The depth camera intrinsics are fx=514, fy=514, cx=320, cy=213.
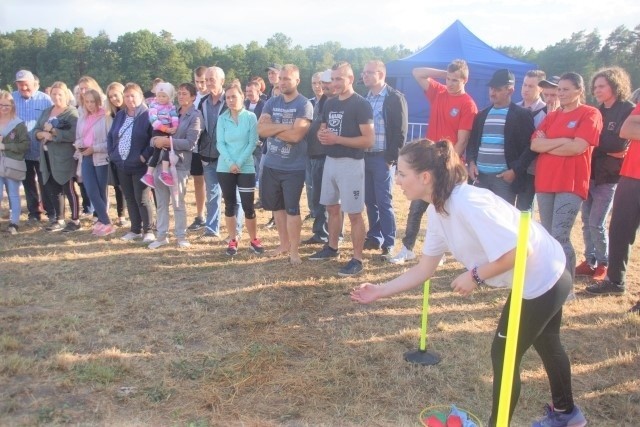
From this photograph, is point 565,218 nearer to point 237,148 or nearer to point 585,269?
point 585,269

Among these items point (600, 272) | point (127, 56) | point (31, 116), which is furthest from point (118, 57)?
point (600, 272)

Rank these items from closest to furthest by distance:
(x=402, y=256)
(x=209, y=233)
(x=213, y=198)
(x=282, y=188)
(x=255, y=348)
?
(x=255, y=348), (x=282, y=188), (x=402, y=256), (x=213, y=198), (x=209, y=233)

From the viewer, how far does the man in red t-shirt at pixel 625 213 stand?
418 centimetres

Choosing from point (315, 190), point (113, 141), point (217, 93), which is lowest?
point (315, 190)

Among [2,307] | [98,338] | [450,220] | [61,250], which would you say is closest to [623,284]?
[450,220]

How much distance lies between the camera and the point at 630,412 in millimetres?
3113

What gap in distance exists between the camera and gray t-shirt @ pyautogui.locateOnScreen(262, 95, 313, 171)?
5543 millimetres

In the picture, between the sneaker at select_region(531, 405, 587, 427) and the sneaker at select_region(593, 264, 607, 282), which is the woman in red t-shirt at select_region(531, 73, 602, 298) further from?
the sneaker at select_region(531, 405, 587, 427)

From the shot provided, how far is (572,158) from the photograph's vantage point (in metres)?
4.52

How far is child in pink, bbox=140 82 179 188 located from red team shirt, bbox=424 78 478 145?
3019 millimetres

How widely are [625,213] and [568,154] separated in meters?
0.73

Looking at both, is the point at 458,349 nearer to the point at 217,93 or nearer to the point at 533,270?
the point at 533,270

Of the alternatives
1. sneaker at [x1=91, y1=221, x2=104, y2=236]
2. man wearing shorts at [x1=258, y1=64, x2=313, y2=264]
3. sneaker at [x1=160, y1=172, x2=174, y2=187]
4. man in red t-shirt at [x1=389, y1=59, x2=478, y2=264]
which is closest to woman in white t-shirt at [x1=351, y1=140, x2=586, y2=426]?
man in red t-shirt at [x1=389, y1=59, x2=478, y2=264]

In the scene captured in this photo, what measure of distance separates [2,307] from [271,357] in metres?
2.58
